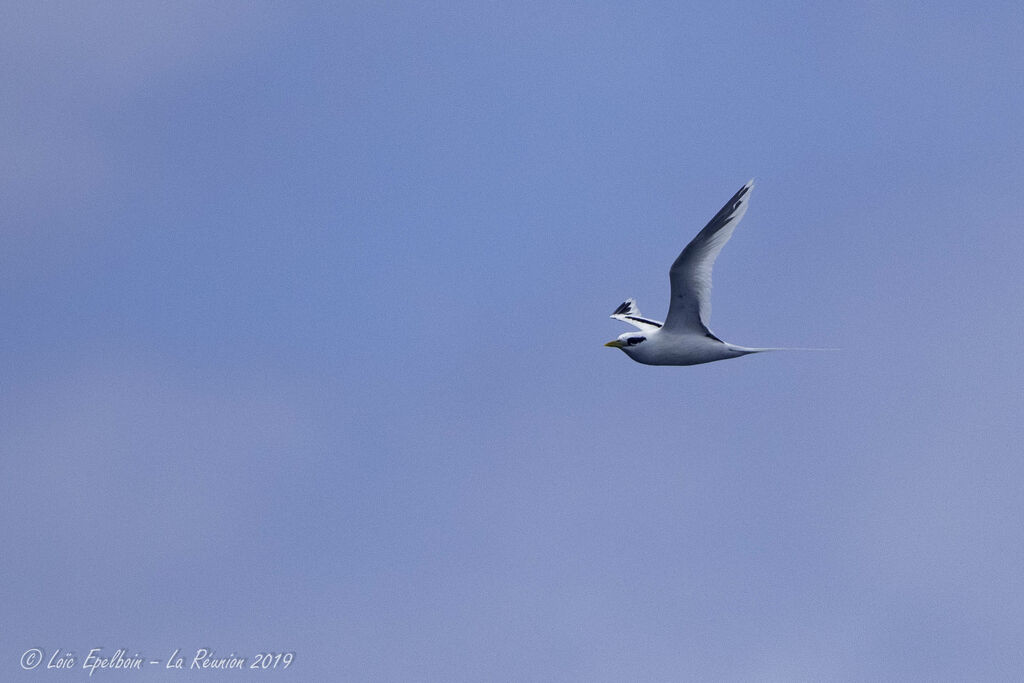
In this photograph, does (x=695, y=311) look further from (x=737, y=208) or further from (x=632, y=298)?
(x=632, y=298)

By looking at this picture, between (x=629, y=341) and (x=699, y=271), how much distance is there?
406 cm

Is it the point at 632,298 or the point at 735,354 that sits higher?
the point at 632,298

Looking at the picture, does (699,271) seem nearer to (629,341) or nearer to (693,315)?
(693,315)

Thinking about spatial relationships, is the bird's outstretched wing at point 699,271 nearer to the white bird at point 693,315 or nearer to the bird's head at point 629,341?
the white bird at point 693,315

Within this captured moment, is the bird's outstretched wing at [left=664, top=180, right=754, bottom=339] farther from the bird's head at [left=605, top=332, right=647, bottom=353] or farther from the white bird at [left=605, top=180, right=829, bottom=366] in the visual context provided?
the bird's head at [left=605, top=332, right=647, bottom=353]

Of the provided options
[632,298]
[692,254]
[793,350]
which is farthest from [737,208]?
[632,298]

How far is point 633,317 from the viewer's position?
5297 cm

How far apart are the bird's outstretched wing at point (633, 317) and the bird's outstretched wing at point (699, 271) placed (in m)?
3.39

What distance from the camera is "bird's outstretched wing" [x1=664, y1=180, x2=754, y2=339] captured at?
1578 inches

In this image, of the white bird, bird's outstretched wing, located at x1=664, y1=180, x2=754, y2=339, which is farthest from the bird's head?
bird's outstretched wing, located at x1=664, y1=180, x2=754, y2=339

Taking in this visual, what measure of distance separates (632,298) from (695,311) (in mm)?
14259

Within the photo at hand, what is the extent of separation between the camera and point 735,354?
1682 inches

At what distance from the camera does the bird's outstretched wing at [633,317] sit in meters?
49.3

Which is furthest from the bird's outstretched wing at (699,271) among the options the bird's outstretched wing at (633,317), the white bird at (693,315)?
the bird's outstretched wing at (633,317)
